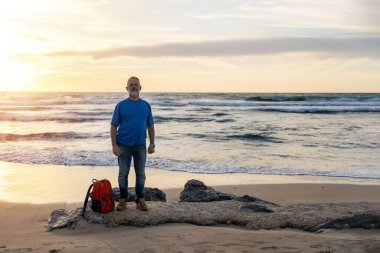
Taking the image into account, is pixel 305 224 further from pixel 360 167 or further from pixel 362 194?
pixel 360 167

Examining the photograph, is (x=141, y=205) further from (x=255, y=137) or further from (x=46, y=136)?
(x=46, y=136)

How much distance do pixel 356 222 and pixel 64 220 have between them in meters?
3.61

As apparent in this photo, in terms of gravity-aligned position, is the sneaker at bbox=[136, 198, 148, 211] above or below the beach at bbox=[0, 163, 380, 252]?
above

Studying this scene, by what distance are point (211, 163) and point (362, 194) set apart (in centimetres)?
453

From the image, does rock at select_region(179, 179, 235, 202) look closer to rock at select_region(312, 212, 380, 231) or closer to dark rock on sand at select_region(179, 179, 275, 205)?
dark rock on sand at select_region(179, 179, 275, 205)

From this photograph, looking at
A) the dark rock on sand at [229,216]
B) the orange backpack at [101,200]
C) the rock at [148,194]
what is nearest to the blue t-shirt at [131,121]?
the orange backpack at [101,200]

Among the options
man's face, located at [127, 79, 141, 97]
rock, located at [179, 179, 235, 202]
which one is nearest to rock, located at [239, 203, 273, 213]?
rock, located at [179, 179, 235, 202]

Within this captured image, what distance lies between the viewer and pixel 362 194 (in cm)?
880

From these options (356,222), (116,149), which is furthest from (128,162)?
(356,222)

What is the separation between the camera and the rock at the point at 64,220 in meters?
5.72

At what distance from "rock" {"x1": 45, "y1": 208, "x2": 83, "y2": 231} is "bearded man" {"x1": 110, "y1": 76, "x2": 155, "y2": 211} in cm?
54

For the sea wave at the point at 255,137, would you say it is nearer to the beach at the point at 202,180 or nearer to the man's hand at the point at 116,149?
the beach at the point at 202,180

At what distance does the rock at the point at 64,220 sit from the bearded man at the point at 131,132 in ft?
1.78

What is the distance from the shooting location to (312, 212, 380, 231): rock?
531cm
